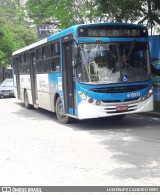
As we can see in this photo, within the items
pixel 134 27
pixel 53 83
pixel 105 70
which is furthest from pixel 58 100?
pixel 134 27

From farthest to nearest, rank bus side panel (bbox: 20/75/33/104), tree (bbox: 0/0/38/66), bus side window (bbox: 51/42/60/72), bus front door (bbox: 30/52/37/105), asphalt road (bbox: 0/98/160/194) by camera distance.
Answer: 1. tree (bbox: 0/0/38/66)
2. bus side panel (bbox: 20/75/33/104)
3. bus front door (bbox: 30/52/37/105)
4. bus side window (bbox: 51/42/60/72)
5. asphalt road (bbox: 0/98/160/194)

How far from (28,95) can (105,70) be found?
278 inches

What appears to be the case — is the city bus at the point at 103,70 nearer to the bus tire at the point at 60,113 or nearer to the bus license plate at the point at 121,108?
the bus license plate at the point at 121,108

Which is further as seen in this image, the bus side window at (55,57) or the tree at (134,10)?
the tree at (134,10)

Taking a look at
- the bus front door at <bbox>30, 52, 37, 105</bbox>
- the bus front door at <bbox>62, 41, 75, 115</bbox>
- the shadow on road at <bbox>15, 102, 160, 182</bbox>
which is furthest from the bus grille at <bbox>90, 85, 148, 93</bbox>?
the bus front door at <bbox>30, 52, 37, 105</bbox>

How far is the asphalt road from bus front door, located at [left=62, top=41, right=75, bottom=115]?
68 cm

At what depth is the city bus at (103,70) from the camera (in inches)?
366

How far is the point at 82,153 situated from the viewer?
695 centimetres

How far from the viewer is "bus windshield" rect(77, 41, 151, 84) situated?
927cm

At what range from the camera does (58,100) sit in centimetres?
1111

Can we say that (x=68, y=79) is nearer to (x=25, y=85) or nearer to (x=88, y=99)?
(x=88, y=99)

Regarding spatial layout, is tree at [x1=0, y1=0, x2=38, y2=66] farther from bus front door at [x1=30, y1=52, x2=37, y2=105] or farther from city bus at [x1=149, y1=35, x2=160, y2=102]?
city bus at [x1=149, y1=35, x2=160, y2=102]

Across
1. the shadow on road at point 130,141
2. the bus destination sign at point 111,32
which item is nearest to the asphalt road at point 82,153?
the shadow on road at point 130,141

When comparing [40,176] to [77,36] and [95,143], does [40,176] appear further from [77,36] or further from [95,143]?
[77,36]
